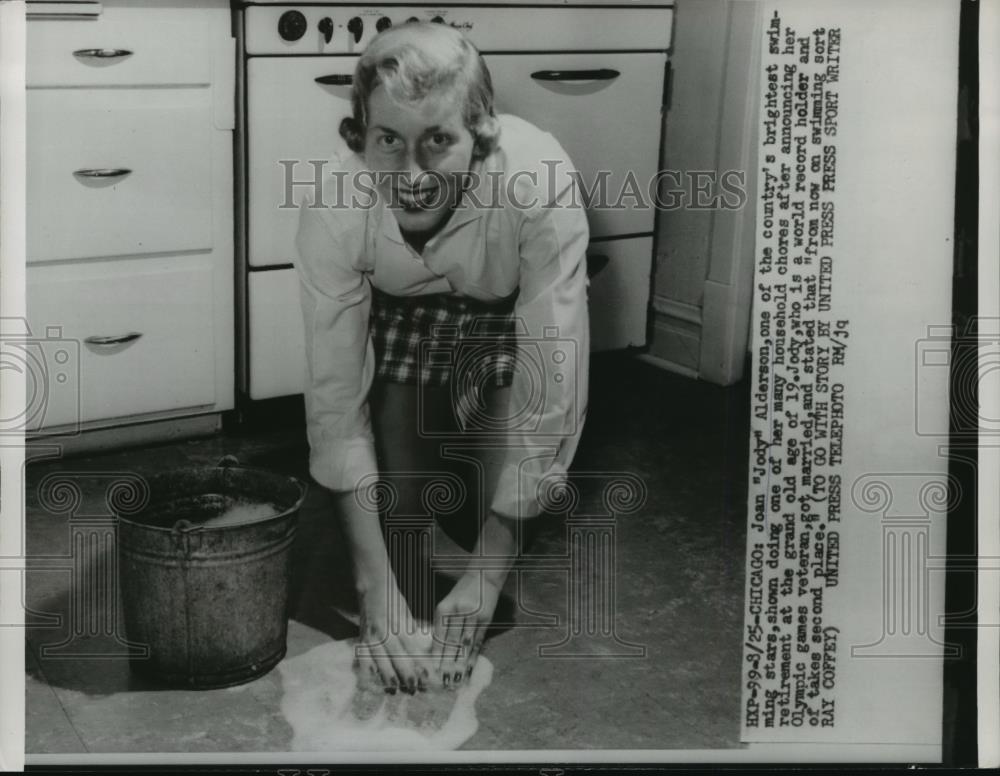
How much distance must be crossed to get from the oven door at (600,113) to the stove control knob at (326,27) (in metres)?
0.20

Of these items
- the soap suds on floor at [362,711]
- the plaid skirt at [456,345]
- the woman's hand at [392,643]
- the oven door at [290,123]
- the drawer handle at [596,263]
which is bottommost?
the soap suds on floor at [362,711]

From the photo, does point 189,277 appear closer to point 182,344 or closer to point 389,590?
point 182,344

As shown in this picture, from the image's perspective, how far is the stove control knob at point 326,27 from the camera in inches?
62.6

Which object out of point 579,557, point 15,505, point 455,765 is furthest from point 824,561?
point 15,505

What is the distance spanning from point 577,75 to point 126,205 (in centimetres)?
61

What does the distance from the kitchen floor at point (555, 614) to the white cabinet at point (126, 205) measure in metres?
0.12

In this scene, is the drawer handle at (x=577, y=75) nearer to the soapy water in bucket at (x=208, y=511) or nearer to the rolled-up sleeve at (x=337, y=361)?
the rolled-up sleeve at (x=337, y=361)

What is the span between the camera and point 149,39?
1.58 meters

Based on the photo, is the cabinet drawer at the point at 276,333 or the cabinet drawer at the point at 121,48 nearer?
the cabinet drawer at the point at 121,48

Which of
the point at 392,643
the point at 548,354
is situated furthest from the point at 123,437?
the point at 548,354

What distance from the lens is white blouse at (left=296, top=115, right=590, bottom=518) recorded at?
161 cm

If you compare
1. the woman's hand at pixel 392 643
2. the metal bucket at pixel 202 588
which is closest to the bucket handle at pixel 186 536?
the metal bucket at pixel 202 588

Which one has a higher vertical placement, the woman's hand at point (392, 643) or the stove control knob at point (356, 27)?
the stove control knob at point (356, 27)

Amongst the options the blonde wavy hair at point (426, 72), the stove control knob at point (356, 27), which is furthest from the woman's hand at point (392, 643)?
the stove control knob at point (356, 27)
